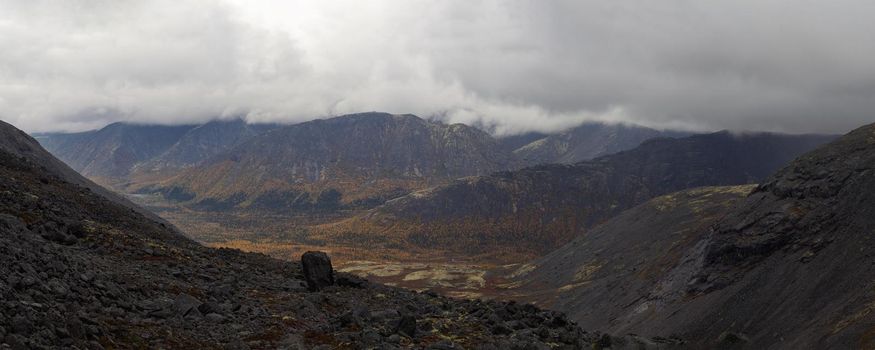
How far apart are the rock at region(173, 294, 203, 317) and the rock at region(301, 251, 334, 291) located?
47.1 ft

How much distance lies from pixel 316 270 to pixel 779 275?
201ft

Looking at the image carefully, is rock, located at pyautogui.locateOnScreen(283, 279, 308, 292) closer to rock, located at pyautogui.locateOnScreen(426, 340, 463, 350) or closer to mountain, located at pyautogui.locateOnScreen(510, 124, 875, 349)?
rock, located at pyautogui.locateOnScreen(426, 340, 463, 350)

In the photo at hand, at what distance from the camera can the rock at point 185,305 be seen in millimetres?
26797

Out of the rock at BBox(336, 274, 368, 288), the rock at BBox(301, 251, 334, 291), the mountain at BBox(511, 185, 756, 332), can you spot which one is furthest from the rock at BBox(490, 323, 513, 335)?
the mountain at BBox(511, 185, 756, 332)

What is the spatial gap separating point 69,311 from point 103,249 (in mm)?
16854

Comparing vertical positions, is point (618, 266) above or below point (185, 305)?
below

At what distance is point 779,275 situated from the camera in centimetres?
7006

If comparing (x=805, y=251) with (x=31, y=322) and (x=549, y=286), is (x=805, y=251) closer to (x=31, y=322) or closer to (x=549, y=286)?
(x=31, y=322)

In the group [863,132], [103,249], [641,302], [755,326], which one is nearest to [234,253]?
[103,249]

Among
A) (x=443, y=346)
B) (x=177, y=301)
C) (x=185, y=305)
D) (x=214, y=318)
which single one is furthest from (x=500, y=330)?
(x=177, y=301)

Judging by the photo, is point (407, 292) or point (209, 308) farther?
point (407, 292)

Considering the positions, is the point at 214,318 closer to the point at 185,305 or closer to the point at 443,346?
the point at 185,305

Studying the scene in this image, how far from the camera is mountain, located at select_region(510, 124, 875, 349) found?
180 ft

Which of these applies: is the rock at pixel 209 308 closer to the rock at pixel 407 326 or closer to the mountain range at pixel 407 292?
the mountain range at pixel 407 292
